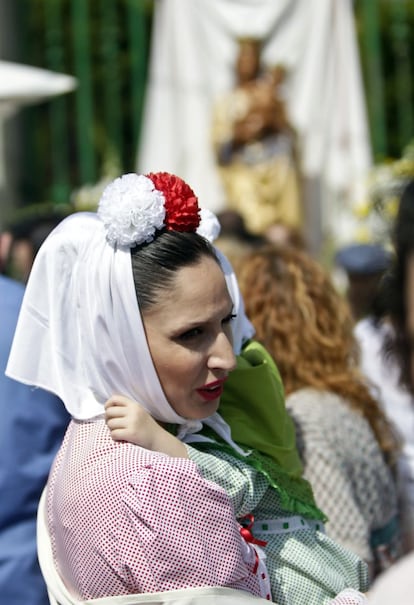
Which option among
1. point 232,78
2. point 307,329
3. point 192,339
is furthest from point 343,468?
point 232,78

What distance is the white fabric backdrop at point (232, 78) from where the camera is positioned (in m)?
10.0

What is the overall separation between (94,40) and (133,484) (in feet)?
33.8

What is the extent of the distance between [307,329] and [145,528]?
3.27 ft

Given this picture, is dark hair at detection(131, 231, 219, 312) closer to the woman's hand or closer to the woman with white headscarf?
the woman with white headscarf

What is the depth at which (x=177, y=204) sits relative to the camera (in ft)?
5.91

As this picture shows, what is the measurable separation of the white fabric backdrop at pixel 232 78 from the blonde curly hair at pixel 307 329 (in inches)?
295

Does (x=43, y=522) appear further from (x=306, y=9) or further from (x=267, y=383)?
(x=306, y=9)

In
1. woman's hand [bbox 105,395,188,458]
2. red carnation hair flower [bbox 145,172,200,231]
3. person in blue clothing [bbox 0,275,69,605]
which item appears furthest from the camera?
person in blue clothing [bbox 0,275,69,605]

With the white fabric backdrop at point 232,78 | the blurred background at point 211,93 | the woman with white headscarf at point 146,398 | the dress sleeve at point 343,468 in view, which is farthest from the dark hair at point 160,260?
the white fabric backdrop at point 232,78

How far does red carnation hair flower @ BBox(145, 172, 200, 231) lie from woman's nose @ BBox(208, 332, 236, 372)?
193 mm

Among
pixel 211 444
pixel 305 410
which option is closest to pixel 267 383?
pixel 211 444

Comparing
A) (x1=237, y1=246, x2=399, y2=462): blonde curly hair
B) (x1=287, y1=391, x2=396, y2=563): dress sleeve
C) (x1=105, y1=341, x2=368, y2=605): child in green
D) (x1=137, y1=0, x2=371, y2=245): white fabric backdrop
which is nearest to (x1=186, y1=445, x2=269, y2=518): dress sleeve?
(x1=105, y1=341, x2=368, y2=605): child in green

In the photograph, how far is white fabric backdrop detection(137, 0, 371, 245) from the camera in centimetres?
1004

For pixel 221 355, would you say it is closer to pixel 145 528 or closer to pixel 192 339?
pixel 192 339
